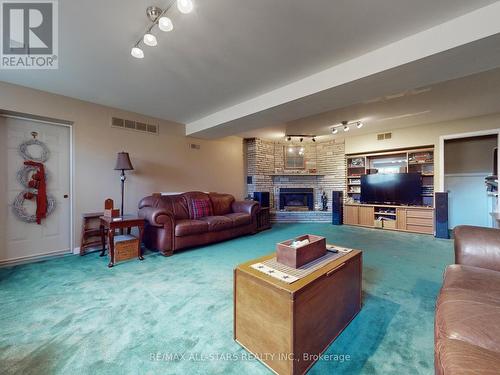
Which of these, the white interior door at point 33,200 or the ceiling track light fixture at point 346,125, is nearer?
the white interior door at point 33,200

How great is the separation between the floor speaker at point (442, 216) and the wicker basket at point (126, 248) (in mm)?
5397

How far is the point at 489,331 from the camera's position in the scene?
3.10 ft

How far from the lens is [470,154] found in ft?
16.0

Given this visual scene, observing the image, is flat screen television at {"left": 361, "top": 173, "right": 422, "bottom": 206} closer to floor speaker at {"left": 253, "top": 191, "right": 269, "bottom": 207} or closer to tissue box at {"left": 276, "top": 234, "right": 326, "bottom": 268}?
floor speaker at {"left": 253, "top": 191, "right": 269, "bottom": 207}

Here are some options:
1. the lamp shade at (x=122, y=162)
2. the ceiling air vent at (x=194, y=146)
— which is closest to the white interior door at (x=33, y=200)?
the lamp shade at (x=122, y=162)

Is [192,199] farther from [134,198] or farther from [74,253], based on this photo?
[74,253]

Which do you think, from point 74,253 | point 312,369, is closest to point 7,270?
point 74,253

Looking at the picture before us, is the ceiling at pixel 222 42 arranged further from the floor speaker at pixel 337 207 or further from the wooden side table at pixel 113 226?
the floor speaker at pixel 337 207

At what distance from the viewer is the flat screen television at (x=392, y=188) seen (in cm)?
477

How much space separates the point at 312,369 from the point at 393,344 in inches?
24.3

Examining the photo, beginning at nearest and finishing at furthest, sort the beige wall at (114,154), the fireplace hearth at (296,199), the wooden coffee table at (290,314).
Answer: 1. the wooden coffee table at (290,314)
2. the beige wall at (114,154)
3. the fireplace hearth at (296,199)

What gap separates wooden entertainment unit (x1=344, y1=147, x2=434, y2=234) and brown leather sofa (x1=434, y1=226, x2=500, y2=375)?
3472 mm

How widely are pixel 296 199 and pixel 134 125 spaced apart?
15.3 feet

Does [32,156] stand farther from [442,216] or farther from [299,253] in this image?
[442,216]
